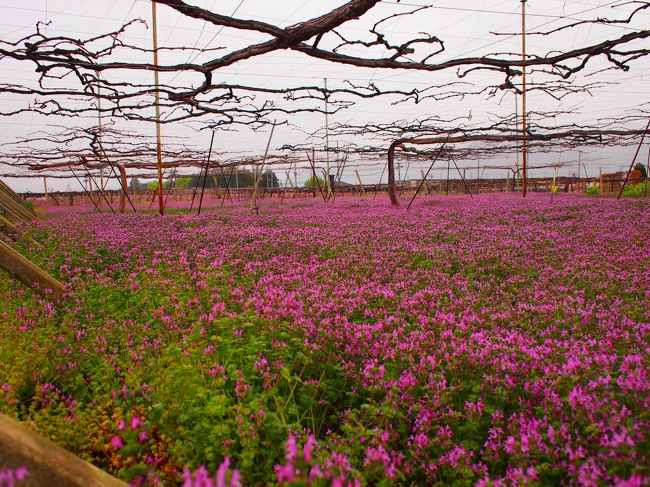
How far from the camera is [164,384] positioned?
3.06 metres

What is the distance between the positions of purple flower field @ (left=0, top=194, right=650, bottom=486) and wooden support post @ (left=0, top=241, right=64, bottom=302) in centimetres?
19

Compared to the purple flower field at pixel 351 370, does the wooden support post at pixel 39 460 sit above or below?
above

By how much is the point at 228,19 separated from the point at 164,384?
4093 mm

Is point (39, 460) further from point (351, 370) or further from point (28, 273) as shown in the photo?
point (28, 273)

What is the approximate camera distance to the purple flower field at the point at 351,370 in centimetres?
216

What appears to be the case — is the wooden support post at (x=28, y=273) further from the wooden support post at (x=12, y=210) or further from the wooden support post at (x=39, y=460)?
the wooden support post at (x=12, y=210)

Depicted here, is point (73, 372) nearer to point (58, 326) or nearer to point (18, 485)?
point (58, 326)

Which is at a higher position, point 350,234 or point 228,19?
point 228,19

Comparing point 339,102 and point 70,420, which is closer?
point 70,420

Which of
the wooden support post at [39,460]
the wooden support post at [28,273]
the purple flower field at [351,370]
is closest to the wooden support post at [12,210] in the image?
the purple flower field at [351,370]

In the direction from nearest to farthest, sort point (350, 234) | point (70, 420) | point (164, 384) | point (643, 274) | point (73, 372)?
point (70, 420)
point (164, 384)
point (73, 372)
point (643, 274)
point (350, 234)

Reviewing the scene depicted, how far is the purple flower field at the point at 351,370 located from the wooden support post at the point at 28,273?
0.19 metres

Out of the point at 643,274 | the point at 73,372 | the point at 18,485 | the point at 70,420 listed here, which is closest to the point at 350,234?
the point at 643,274

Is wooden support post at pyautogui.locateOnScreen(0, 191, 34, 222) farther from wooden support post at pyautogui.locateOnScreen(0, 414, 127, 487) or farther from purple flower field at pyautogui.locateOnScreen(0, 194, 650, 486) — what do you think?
wooden support post at pyautogui.locateOnScreen(0, 414, 127, 487)
